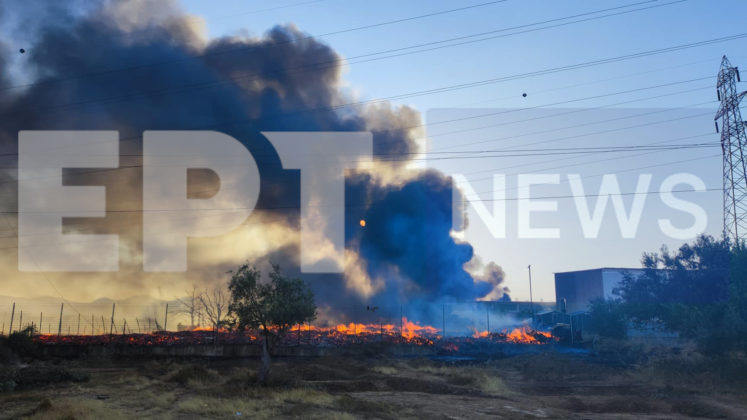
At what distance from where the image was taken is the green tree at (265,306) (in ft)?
92.2

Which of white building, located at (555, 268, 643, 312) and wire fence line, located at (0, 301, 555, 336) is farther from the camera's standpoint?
white building, located at (555, 268, 643, 312)

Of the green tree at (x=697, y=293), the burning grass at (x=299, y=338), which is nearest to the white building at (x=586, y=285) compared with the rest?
the green tree at (x=697, y=293)

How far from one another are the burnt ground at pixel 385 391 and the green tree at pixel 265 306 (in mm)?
2741

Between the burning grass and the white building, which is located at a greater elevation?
the white building

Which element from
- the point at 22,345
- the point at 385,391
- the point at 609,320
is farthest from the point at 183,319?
the point at 609,320

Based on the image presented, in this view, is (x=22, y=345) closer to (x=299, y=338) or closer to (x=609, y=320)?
(x=299, y=338)

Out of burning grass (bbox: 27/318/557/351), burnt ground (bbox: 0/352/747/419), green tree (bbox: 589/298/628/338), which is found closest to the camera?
burnt ground (bbox: 0/352/747/419)

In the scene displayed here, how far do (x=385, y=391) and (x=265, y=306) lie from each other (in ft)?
27.5

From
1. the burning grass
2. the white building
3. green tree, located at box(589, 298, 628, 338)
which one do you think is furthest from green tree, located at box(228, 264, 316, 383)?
the white building

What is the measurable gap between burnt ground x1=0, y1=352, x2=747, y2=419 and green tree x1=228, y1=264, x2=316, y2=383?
2741 mm

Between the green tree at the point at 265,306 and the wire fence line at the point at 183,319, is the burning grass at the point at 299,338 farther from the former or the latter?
the green tree at the point at 265,306

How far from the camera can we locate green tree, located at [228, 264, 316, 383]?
28.1 m

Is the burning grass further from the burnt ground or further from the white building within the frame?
the white building

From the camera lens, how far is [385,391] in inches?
1131
